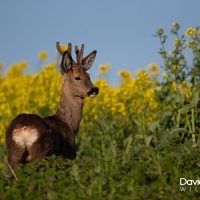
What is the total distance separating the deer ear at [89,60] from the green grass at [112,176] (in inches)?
117

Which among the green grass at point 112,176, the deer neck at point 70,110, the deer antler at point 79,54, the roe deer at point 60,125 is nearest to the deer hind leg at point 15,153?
the roe deer at point 60,125

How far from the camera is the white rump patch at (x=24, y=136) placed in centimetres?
814

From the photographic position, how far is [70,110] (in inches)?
403

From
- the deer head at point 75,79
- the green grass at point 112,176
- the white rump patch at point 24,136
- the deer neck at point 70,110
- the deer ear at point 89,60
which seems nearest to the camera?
the green grass at point 112,176

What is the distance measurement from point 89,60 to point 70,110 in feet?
4.02

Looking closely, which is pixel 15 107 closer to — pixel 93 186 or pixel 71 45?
pixel 71 45

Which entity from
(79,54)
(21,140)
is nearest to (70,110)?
(79,54)

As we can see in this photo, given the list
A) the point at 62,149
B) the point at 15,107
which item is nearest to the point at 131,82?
the point at 15,107

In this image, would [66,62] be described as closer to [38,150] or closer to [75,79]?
[75,79]

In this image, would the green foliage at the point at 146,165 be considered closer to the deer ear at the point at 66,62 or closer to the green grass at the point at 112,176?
the green grass at the point at 112,176

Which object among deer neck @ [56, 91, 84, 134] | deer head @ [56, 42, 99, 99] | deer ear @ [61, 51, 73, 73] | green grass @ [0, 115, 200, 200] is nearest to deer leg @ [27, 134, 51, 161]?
green grass @ [0, 115, 200, 200]

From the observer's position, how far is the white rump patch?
8.14m

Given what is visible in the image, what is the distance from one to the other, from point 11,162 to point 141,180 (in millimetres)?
2102

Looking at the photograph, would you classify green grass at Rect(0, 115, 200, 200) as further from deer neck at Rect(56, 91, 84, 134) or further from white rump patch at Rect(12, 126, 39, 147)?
deer neck at Rect(56, 91, 84, 134)
